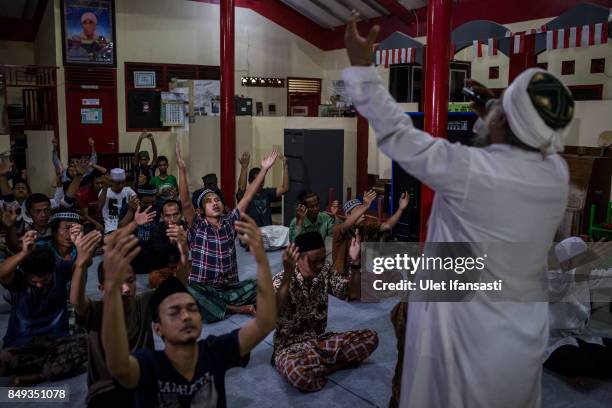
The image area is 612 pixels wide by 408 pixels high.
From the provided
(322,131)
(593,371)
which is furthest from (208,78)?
(593,371)

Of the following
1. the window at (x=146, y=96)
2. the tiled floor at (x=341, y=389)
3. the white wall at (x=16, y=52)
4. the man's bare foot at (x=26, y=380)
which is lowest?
the tiled floor at (x=341, y=389)

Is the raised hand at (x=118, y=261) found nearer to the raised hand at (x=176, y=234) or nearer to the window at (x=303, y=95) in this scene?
the raised hand at (x=176, y=234)

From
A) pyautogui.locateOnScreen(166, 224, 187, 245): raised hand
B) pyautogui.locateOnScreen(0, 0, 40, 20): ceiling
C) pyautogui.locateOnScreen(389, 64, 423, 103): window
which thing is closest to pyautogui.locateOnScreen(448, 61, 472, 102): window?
pyautogui.locateOnScreen(389, 64, 423, 103): window

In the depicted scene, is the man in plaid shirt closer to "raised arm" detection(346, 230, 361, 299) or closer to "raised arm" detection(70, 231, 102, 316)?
"raised arm" detection(346, 230, 361, 299)

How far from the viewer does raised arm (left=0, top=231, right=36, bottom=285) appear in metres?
2.82

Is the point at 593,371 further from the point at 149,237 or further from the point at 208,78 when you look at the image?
the point at 208,78

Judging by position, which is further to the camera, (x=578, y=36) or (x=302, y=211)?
(x=578, y=36)

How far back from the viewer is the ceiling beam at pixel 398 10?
32.9 feet

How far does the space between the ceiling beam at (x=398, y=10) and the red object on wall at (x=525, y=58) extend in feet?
8.66

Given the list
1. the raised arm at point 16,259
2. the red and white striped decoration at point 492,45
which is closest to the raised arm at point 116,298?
the raised arm at point 16,259

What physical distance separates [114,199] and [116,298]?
5.22 meters

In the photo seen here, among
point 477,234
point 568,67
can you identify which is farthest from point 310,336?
point 568,67

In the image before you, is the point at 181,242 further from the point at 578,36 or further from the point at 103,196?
the point at 578,36

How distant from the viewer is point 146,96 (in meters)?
10.4
